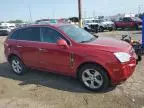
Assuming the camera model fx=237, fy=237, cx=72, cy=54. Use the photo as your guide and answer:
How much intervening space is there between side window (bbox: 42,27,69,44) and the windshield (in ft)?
0.77

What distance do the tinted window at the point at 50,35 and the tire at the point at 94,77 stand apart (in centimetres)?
119

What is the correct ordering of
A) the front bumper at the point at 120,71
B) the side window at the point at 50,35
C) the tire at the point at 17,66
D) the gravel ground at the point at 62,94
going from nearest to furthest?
the gravel ground at the point at 62,94 → the front bumper at the point at 120,71 → the side window at the point at 50,35 → the tire at the point at 17,66

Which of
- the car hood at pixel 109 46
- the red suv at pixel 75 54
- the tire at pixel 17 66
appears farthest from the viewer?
the tire at pixel 17 66

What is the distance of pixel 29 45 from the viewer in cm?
749

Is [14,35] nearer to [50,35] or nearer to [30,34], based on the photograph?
[30,34]

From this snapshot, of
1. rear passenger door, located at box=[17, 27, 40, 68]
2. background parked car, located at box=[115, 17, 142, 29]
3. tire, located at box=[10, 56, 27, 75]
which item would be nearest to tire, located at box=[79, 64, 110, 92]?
rear passenger door, located at box=[17, 27, 40, 68]

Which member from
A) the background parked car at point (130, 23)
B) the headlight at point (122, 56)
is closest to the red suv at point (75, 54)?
the headlight at point (122, 56)

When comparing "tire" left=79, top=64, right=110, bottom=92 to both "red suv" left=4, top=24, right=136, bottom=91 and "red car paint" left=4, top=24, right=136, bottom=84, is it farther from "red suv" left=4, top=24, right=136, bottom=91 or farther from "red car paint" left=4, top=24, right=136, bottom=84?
"red car paint" left=4, top=24, right=136, bottom=84

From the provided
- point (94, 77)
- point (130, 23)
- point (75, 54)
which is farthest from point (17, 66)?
point (130, 23)

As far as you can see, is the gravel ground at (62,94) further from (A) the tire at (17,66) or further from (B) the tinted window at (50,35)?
(B) the tinted window at (50,35)

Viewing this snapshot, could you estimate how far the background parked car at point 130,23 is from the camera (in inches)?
1173

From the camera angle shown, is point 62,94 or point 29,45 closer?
point 62,94

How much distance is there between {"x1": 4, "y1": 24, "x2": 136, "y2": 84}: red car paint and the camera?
18.8 ft

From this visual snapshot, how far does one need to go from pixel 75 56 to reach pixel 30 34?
6.95 feet
